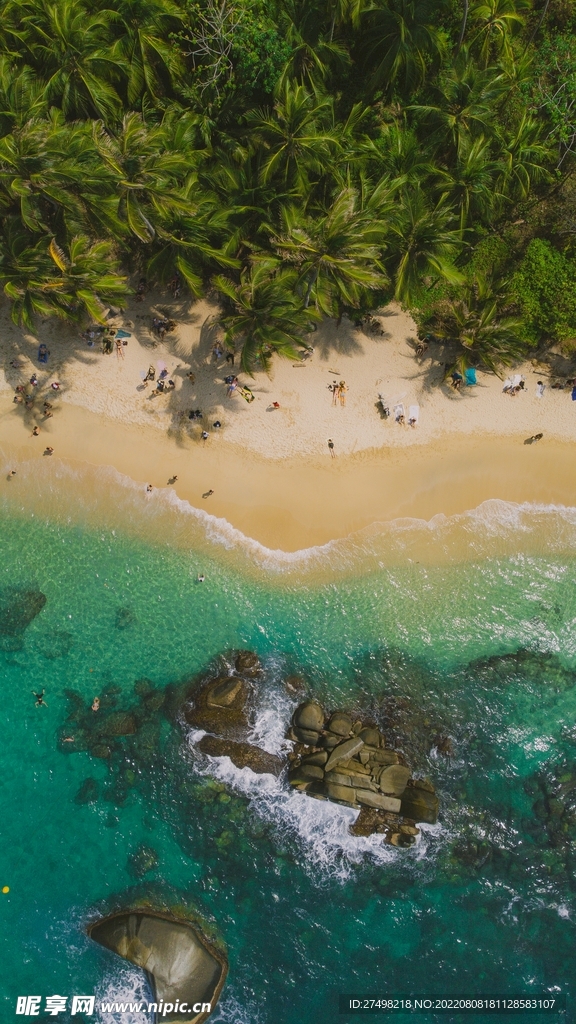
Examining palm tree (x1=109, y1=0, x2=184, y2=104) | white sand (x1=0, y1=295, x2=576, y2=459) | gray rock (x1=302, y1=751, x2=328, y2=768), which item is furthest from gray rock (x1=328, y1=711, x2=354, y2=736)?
palm tree (x1=109, y1=0, x2=184, y2=104)

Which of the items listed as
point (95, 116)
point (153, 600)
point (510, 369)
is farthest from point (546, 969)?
point (95, 116)

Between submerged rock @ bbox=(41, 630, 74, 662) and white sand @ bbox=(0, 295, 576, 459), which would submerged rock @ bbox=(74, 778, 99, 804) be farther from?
white sand @ bbox=(0, 295, 576, 459)

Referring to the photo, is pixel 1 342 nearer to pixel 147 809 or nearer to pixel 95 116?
pixel 95 116

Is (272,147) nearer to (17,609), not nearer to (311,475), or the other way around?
(311,475)

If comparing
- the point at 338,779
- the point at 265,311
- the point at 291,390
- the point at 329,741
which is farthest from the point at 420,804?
the point at 265,311

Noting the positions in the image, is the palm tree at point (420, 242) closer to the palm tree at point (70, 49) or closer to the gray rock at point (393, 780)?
the palm tree at point (70, 49)
